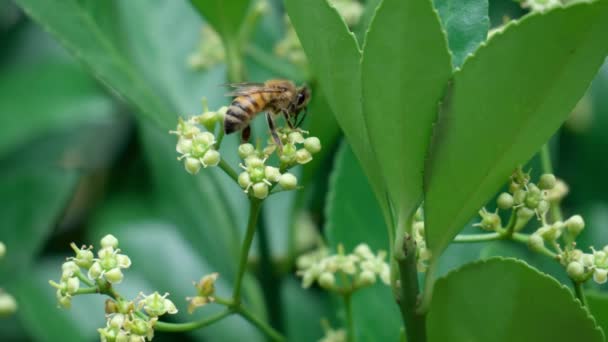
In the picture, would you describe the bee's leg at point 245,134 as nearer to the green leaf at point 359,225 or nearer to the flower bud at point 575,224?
the green leaf at point 359,225

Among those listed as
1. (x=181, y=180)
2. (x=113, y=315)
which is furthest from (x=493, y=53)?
(x=181, y=180)

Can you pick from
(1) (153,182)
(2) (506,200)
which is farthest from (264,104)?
(1) (153,182)

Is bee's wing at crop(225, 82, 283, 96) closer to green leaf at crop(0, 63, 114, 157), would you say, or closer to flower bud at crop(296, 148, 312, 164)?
flower bud at crop(296, 148, 312, 164)

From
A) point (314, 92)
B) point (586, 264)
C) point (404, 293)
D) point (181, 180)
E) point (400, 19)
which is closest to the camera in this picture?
point (400, 19)

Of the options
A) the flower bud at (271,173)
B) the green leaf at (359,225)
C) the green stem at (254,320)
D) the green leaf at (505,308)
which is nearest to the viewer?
the green leaf at (505,308)

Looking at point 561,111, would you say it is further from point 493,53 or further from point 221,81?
point 221,81

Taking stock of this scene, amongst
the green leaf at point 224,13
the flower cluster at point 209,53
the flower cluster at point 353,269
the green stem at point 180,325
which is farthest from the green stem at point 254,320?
the flower cluster at point 209,53

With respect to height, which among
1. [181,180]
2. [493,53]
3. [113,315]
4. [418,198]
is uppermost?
[493,53]
